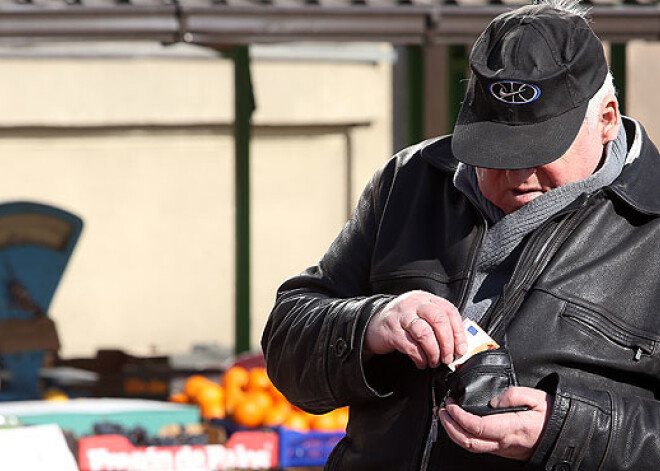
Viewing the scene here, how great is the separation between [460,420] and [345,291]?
40 cm

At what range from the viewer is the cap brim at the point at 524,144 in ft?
6.61

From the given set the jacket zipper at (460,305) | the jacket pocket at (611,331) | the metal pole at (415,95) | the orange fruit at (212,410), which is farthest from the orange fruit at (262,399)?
the jacket pocket at (611,331)

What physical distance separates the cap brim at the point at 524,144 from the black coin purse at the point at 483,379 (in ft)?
0.89

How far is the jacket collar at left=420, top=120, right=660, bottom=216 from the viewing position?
6.75 feet

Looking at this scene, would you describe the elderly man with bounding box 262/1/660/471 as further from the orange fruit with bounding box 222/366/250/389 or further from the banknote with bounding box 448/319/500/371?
the orange fruit with bounding box 222/366/250/389

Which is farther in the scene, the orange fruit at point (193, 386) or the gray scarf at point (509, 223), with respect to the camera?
the orange fruit at point (193, 386)

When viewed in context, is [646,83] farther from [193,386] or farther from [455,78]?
[193,386]

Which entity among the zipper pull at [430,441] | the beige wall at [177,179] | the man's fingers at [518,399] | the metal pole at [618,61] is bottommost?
the beige wall at [177,179]

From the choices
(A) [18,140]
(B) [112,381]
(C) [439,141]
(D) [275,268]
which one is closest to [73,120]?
(A) [18,140]

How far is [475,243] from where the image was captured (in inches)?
83.0

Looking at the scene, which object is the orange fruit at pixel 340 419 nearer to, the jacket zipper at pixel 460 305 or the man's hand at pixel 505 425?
the jacket zipper at pixel 460 305

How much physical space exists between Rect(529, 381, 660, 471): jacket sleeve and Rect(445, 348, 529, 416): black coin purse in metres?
0.06

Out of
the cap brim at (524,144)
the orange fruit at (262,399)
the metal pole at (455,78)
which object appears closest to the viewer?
the cap brim at (524,144)

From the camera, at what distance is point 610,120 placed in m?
2.09
